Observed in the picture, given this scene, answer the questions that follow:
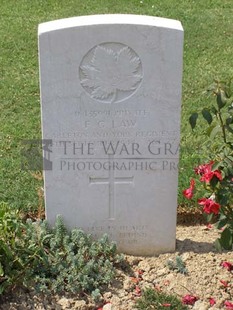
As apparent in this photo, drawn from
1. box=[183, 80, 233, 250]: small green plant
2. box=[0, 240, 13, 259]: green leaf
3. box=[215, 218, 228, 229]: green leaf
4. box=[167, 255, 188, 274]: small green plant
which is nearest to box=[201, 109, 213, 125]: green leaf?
box=[183, 80, 233, 250]: small green plant

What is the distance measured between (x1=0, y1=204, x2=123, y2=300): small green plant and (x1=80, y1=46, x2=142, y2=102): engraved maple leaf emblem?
2.99 ft

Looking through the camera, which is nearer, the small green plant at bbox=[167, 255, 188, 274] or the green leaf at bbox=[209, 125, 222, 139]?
the green leaf at bbox=[209, 125, 222, 139]

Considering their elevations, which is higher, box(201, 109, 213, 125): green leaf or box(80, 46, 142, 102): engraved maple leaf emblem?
box(80, 46, 142, 102): engraved maple leaf emblem

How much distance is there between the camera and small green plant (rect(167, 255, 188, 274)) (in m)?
4.27

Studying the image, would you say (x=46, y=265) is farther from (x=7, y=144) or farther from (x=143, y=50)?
(x=7, y=144)

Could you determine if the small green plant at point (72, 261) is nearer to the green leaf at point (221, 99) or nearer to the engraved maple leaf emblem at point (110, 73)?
the engraved maple leaf emblem at point (110, 73)

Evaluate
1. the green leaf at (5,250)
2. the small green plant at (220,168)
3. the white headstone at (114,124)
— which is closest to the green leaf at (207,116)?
the small green plant at (220,168)

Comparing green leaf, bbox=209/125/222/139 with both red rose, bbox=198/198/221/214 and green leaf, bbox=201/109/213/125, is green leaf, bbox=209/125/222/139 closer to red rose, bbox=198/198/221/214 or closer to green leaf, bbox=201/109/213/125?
green leaf, bbox=201/109/213/125

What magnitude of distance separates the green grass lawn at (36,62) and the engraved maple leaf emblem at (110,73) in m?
0.65

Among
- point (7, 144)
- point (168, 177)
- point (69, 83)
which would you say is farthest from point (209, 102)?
point (69, 83)

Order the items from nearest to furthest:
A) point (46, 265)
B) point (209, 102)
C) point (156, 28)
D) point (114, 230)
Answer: point (156, 28)
point (46, 265)
point (114, 230)
point (209, 102)

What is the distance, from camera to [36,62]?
753cm

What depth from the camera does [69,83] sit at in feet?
13.0

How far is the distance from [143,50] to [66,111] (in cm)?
60
